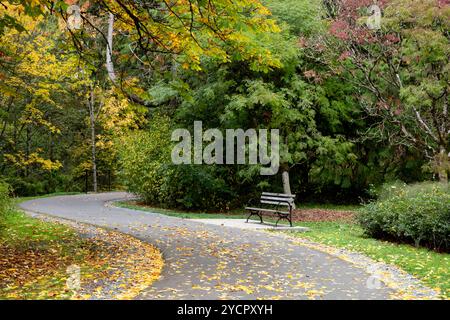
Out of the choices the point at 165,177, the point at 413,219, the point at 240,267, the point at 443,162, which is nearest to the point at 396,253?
the point at 413,219

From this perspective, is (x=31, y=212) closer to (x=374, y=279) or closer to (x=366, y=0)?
(x=374, y=279)

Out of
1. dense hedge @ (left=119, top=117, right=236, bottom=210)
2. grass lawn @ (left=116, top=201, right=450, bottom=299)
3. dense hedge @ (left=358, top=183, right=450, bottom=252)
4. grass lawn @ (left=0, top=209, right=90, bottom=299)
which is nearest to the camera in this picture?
grass lawn @ (left=0, top=209, right=90, bottom=299)

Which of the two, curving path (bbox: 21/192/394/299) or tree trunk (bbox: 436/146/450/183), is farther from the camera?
tree trunk (bbox: 436/146/450/183)

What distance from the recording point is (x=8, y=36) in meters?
19.9

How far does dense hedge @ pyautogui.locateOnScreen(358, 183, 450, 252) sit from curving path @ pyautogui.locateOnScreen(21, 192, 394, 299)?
237 cm

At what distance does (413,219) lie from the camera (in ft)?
35.7

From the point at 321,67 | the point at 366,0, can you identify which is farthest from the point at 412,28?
the point at 321,67

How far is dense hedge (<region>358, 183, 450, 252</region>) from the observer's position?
10320 mm

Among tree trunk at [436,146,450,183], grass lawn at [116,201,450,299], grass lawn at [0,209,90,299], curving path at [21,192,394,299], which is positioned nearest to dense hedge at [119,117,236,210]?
curving path at [21,192,394,299]

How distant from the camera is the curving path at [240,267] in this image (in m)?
6.44

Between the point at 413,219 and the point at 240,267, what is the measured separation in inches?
191

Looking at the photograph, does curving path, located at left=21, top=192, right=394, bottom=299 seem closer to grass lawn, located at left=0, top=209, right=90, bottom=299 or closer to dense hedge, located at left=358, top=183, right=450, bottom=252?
grass lawn, located at left=0, top=209, right=90, bottom=299

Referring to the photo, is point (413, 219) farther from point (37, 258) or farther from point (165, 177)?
point (165, 177)
